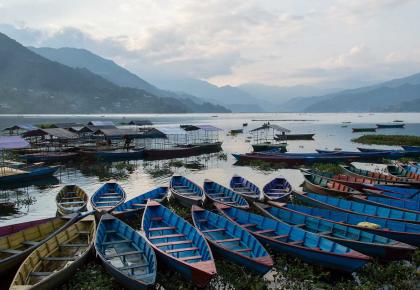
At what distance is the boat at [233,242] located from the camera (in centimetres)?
1366

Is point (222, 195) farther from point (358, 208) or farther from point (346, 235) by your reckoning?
point (346, 235)

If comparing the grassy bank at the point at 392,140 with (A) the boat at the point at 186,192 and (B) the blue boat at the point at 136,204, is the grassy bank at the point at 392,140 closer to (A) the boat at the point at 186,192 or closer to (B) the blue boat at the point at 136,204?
(A) the boat at the point at 186,192

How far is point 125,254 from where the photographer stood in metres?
14.8

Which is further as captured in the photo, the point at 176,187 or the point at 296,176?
the point at 296,176

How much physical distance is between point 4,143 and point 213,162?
85.5 ft

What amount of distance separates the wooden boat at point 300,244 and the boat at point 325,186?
10.3 meters

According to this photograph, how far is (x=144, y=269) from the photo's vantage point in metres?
14.0

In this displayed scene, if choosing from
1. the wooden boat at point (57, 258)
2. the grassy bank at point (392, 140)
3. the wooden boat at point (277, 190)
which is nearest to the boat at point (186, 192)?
the wooden boat at point (277, 190)

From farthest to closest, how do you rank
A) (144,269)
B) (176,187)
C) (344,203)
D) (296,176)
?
(296,176) < (176,187) < (344,203) < (144,269)

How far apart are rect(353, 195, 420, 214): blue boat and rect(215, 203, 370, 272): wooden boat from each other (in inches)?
313

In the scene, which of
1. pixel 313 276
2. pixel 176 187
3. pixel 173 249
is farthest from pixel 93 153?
pixel 313 276

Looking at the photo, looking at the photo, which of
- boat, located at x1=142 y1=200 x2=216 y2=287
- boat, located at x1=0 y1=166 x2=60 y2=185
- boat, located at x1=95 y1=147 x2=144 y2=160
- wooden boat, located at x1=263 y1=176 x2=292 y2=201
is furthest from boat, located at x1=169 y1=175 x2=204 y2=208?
boat, located at x1=95 y1=147 x2=144 y2=160

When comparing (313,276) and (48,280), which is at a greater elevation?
(48,280)

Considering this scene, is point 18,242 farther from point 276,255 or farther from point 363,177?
point 363,177
